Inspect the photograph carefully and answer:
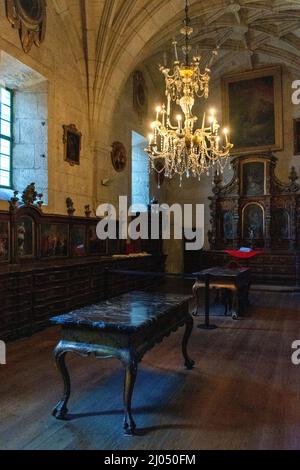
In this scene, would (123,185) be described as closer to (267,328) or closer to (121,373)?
(267,328)

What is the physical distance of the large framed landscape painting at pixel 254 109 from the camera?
1297 cm

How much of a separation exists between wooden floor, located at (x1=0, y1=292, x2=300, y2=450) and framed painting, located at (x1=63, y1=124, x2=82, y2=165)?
4340 mm

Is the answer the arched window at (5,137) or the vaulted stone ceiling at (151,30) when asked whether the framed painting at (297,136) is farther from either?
the arched window at (5,137)

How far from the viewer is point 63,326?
3111 mm

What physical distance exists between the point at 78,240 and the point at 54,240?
90cm

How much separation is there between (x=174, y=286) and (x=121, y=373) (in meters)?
7.11

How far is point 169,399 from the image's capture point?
3.45 m

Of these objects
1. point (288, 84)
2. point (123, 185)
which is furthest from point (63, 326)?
point (288, 84)

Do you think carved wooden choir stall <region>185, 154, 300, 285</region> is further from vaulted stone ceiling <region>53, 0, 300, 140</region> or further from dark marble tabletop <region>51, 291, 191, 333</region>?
dark marble tabletop <region>51, 291, 191, 333</region>

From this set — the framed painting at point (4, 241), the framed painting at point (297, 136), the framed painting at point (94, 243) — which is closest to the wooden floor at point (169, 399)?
the framed painting at point (4, 241)

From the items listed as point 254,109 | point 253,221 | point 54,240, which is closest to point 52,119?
point 54,240

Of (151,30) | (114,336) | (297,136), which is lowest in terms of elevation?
(114,336)

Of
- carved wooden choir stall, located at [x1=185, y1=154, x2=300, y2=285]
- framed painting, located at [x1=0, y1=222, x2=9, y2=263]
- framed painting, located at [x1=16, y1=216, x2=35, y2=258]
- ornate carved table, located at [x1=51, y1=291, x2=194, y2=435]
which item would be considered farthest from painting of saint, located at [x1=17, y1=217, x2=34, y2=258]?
carved wooden choir stall, located at [x1=185, y1=154, x2=300, y2=285]

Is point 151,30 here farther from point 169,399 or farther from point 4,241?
point 169,399
